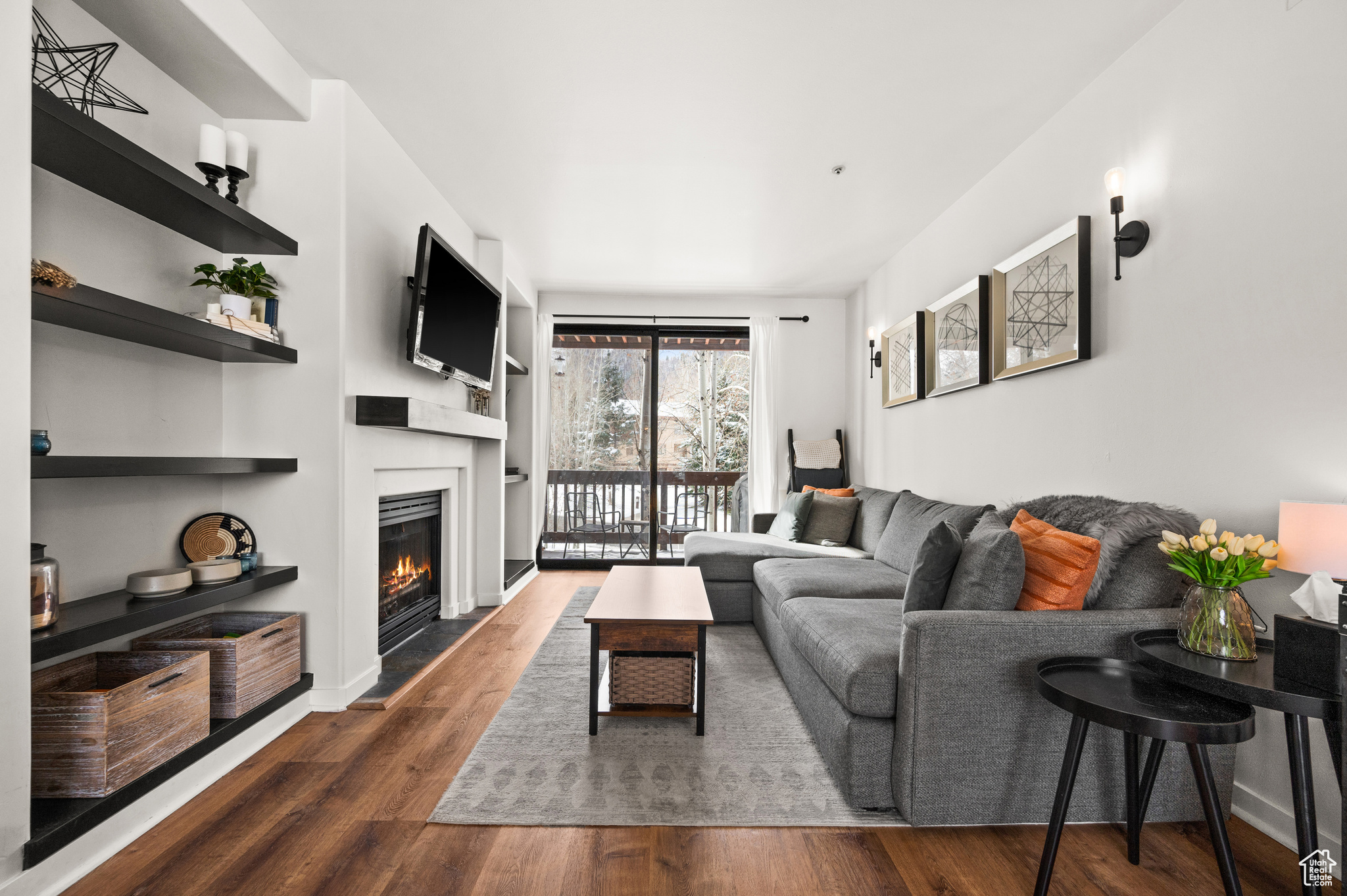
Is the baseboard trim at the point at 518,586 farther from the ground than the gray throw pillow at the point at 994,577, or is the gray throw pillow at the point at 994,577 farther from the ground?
the gray throw pillow at the point at 994,577

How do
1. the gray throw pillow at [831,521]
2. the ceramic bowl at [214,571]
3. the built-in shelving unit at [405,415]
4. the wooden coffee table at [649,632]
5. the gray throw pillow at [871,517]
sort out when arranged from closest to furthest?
1. the ceramic bowl at [214,571]
2. the wooden coffee table at [649,632]
3. the built-in shelving unit at [405,415]
4. the gray throw pillow at [871,517]
5. the gray throw pillow at [831,521]

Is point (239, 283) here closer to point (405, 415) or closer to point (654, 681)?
point (405, 415)

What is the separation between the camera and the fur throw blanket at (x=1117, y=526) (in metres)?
1.95

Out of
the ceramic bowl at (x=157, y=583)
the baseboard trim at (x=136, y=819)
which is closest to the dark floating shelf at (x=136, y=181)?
the ceramic bowl at (x=157, y=583)

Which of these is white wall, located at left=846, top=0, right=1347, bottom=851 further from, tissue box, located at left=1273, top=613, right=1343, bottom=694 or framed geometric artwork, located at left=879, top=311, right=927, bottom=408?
framed geometric artwork, located at left=879, top=311, right=927, bottom=408

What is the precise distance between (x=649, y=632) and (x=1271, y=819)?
1904mm

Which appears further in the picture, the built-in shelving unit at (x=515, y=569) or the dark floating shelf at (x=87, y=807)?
the built-in shelving unit at (x=515, y=569)

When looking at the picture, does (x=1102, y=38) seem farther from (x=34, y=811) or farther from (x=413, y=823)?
(x=34, y=811)

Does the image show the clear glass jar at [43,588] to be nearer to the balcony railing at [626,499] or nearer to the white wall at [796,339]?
the balcony railing at [626,499]

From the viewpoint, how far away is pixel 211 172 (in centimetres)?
228

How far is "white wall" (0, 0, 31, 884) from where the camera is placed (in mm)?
1411


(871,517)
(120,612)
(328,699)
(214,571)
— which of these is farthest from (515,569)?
(120,612)

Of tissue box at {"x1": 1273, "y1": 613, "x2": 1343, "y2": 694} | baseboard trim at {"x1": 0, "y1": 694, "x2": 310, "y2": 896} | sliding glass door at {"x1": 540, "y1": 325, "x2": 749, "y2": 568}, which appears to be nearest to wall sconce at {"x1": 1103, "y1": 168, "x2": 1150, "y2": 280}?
tissue box at {"x1": 1273, "y1": 613, "x2": 1343, "y2": 694}

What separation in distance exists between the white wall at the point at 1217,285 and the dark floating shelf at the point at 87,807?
123 inches
